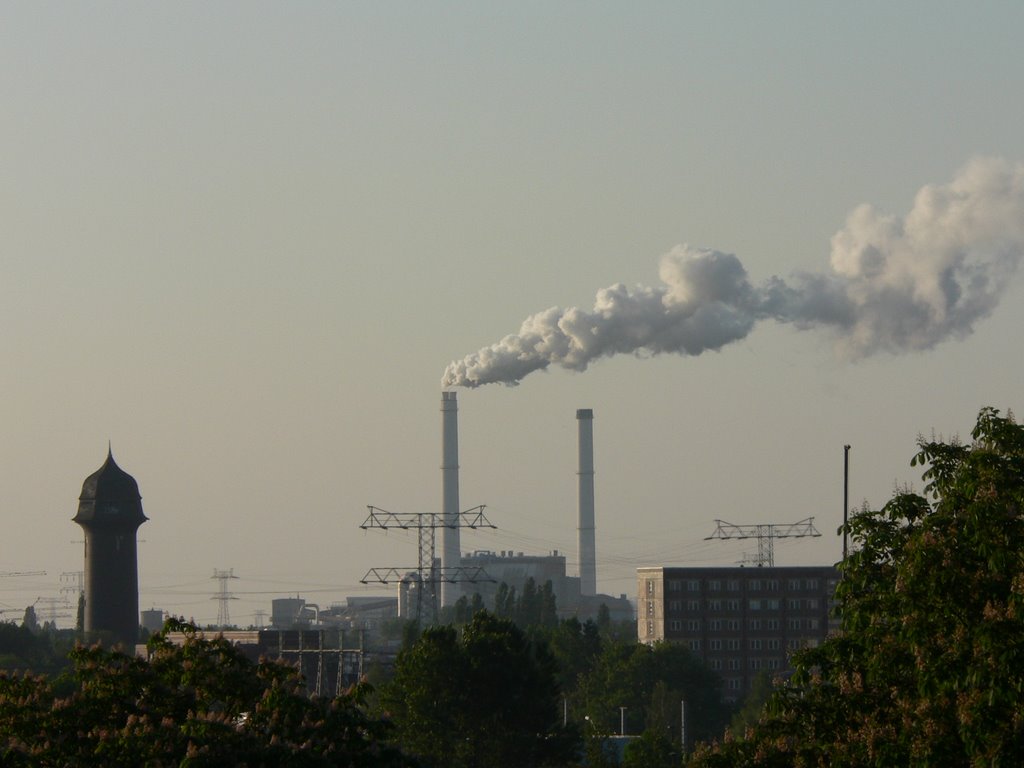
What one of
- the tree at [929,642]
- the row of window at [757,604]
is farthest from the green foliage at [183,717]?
the row of window at [757,604]

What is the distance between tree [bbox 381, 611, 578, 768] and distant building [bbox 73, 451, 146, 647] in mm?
74726

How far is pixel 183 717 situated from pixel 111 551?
12467 cm

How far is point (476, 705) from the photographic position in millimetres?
74375

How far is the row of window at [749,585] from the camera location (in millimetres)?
167625

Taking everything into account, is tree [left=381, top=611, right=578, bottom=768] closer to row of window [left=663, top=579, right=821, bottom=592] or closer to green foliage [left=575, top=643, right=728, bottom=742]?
green foliage [left=575, top=643, right=728, bottom=742]

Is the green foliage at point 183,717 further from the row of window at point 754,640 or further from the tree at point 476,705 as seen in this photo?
the row of window at point 754,640

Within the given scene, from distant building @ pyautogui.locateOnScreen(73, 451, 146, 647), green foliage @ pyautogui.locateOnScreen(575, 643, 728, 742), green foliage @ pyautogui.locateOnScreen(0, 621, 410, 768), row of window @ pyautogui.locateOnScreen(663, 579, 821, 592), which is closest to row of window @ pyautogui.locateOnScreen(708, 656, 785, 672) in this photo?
row of window @ pyautogui.locateOnScreen(663, 579, 821, 592)

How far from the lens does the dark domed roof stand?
155 m

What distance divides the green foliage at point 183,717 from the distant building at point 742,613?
136m

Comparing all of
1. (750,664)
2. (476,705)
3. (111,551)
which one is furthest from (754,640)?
(476,705)

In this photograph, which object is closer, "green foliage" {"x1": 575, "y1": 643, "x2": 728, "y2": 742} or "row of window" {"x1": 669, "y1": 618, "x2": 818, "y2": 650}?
"green foliage" {"x1": 575, "y1": 643, "x2": 728, "y2": 742}

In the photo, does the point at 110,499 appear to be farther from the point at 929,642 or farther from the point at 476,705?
A: the point at 929,642

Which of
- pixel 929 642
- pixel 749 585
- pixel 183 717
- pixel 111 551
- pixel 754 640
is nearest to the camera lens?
pixel 929 642

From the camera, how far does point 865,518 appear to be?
2986cm
